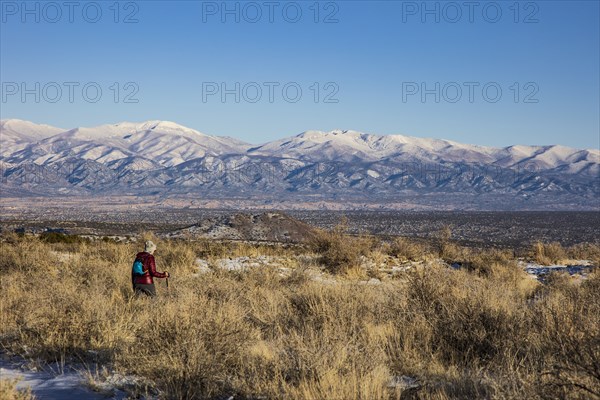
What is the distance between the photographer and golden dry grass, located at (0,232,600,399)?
5.80 metres

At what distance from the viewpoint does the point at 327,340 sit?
259 inches

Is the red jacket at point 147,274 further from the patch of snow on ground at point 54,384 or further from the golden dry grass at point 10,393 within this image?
the golden dry grass at point 10,393

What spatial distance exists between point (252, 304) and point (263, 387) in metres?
3.97

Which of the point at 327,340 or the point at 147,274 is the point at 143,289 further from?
the point at 327,340

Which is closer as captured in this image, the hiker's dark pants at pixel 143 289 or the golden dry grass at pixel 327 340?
the golden dry grass at pixel 327 340

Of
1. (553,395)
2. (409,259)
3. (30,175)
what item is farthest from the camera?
(30,175)

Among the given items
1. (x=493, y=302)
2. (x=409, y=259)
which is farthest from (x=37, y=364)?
(x=409, y=259)

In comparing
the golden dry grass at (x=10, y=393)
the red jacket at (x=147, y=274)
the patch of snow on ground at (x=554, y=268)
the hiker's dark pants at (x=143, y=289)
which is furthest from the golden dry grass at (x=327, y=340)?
the patch of snow on ground at (x=554, y=268)

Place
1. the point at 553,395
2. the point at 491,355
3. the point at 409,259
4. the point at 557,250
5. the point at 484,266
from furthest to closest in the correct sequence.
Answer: the point at 557,250 → the point at 409,259 → the point at 484,266 → the point at 491,355 → the point at 553,395

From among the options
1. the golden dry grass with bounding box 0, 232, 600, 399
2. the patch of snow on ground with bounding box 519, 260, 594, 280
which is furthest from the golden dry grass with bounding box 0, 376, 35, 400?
the patch of snow on ground with bounding box 519, 260, 594, 280

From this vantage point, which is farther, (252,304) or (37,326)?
(252,304)

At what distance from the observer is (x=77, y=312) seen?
345 inches

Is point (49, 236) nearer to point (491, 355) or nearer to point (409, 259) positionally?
point (409, 259)

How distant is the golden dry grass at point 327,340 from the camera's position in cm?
580
